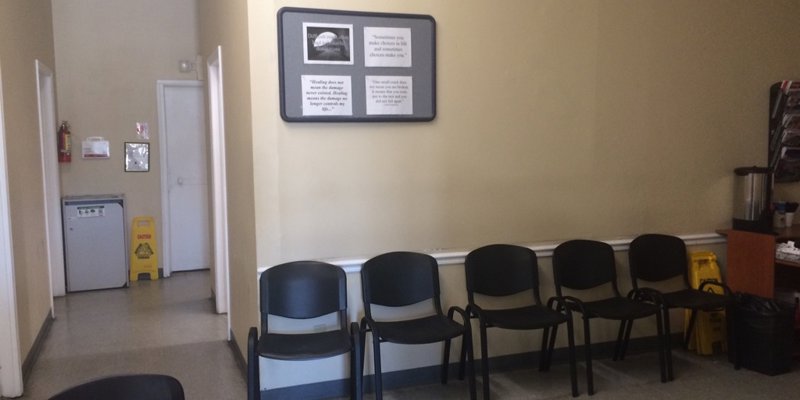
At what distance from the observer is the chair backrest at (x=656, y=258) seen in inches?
155

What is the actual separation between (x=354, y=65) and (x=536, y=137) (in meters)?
1.22

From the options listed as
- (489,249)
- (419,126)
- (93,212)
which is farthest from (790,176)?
(93,212)

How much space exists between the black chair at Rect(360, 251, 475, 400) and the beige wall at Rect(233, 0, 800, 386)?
114 mm

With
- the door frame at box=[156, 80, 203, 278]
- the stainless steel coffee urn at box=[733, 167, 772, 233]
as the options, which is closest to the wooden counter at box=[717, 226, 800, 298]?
the stainless steel coffee urn at box=[733, 167, 772, 233]

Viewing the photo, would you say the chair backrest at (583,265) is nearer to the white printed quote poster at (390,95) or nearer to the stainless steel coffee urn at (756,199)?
the stainless steel coffee urn at (756,199)

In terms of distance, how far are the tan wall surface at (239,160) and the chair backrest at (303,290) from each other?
0.21 m

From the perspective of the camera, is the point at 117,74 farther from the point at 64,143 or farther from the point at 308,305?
the point at 308,305

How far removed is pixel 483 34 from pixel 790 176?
259cm

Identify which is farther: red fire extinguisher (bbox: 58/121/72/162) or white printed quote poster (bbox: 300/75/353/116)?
red fire extinguisher (bbox: 58/121/72/162)

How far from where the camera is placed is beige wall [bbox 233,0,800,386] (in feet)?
10.8

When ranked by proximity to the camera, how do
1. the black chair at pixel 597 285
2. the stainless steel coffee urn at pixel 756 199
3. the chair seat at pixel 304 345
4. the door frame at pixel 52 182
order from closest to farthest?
the chair seat at pixel 304 345, the black chair at pixel 597 285, the stainless steel coffee urn at pixel 756 199, the door frame at pixel 52 182

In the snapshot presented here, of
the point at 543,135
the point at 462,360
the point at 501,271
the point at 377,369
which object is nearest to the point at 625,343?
the point at 501,271

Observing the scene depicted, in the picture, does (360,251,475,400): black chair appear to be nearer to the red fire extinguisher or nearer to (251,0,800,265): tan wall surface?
(251,0,800,265): tan wall surface

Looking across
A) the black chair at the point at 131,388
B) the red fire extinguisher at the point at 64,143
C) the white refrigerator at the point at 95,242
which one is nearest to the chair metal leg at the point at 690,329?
the black chair at the point at 131,388
